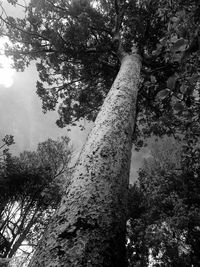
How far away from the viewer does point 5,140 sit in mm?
8953

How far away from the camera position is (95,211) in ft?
4.53

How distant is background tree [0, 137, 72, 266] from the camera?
14320mm

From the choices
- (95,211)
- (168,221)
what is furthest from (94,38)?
(168,221)

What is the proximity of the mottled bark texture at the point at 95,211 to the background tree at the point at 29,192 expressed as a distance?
41.0 feet

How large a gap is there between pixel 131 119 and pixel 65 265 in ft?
6.17

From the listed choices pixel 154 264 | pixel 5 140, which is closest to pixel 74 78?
pixel 5 140

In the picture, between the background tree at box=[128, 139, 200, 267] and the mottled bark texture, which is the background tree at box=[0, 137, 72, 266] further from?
the mottled bark texture

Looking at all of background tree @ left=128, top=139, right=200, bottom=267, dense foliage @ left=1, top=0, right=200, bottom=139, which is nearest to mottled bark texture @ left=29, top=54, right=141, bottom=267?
dense foliage @ left=1, top=0, right=200, bottom=139

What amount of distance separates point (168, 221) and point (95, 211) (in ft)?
39.2

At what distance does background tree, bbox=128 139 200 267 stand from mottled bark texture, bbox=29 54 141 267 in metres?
9.23

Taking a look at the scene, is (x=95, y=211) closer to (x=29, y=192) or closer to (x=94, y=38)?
(x=94, y=38)

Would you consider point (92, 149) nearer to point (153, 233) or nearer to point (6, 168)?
point (153, 233)

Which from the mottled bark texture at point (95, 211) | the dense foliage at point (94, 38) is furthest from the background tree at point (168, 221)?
the mottled bark texture at point (95, 211)

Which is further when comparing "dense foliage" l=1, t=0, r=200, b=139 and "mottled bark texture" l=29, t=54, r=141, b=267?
"dense foliage" l=1, t=0, r=200, b=139
